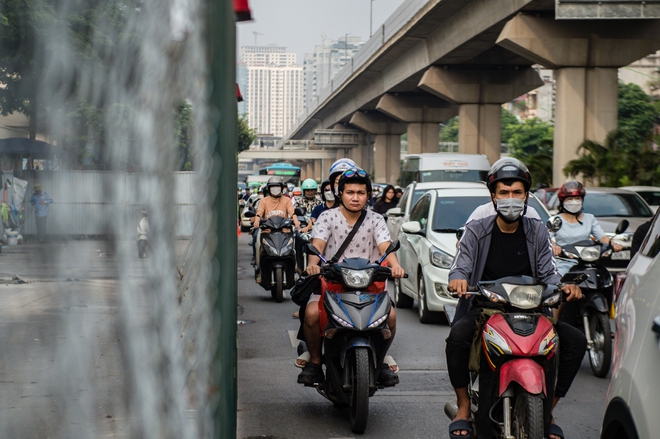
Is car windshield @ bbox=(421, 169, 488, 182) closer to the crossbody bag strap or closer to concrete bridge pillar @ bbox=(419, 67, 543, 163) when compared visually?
concrete bridge pillar @ bbox=(419, 67, 543, 163)

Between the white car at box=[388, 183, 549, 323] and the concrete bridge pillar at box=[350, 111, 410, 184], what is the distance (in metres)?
52.3

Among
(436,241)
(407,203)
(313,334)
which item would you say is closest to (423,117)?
(407,203)

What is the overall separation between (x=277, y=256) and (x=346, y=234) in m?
6.67

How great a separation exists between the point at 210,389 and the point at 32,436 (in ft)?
1.42

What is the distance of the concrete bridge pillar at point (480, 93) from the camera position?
3750 cm

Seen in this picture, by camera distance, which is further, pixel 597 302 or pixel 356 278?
pixel 597 302

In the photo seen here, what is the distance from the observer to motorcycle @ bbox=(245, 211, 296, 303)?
42.4 ft

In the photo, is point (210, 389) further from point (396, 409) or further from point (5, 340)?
point (396, 409)

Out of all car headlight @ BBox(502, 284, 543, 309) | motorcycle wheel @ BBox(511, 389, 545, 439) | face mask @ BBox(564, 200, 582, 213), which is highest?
face mask @ BBox(564, 200, 582, 213)

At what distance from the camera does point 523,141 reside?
84375 millimetres

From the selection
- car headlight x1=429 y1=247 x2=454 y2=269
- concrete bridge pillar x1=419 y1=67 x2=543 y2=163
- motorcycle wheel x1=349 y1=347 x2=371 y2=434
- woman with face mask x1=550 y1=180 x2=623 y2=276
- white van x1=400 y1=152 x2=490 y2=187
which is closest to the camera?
motorcycle wheel x1=349 y1=347 x2=371 y2=434

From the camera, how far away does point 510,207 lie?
4.78 metres

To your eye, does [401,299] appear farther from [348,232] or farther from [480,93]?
[480,93]

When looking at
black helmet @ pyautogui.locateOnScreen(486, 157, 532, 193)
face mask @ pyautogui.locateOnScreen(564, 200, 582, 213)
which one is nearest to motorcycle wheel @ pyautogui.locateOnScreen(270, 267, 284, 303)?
face mask @ pyautogui.locateOnScreen(564, 200, 582, 213)
